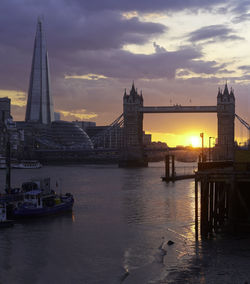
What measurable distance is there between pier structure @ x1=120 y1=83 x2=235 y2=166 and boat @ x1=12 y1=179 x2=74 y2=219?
351 ft

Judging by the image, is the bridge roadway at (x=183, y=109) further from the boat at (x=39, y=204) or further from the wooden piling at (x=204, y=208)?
the wooden piling at (x=204, y=208)

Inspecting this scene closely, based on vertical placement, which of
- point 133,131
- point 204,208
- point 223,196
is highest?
point 133,131

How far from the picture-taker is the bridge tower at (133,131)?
152750mm

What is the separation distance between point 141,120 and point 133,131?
25.3 ft

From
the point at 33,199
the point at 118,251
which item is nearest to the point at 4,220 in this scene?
the point at 33,199

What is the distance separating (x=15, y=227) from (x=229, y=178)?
15074 mm

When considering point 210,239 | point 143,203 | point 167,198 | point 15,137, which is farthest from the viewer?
point 15,137

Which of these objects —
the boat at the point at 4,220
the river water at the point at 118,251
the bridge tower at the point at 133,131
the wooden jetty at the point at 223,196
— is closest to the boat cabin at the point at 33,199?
the river water at the point at 118,251

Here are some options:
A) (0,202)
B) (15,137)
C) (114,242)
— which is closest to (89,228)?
(114,242)

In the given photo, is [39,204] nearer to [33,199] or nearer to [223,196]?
[33,199]

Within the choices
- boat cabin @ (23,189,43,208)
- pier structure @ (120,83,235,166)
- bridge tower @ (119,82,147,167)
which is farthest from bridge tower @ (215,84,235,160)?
boat cabin @ (23,189,43,208)

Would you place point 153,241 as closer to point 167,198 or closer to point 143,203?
point 143,203

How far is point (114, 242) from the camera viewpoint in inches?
1122

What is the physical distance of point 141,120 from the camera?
555 ft
